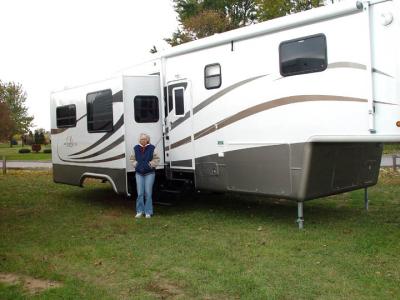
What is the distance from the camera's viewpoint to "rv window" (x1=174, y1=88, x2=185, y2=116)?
9.17 meters

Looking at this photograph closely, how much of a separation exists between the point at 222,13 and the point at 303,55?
27484mm

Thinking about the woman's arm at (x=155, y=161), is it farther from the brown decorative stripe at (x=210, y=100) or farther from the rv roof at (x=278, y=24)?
the rv roof at (x=278, y=24)

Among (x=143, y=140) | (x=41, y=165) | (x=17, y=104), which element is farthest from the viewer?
(x=17, y=104)

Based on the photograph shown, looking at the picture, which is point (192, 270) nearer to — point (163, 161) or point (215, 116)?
point (215, 116)

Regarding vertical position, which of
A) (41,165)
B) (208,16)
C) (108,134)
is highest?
(208,16)

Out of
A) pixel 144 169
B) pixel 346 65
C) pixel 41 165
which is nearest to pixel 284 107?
pixel 346 65

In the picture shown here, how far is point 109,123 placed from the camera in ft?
32.0

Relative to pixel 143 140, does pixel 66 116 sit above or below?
above

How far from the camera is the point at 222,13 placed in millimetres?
33438

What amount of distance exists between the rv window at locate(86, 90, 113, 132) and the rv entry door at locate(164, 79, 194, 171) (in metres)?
1.23

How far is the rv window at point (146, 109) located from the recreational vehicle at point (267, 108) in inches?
0.8

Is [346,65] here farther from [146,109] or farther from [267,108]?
[146,109]

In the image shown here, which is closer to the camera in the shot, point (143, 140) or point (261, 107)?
point (261, 107)

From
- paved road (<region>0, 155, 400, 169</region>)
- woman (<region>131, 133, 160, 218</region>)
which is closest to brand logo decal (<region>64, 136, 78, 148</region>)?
woman (<region>131, 133, 160, 218</region>)
